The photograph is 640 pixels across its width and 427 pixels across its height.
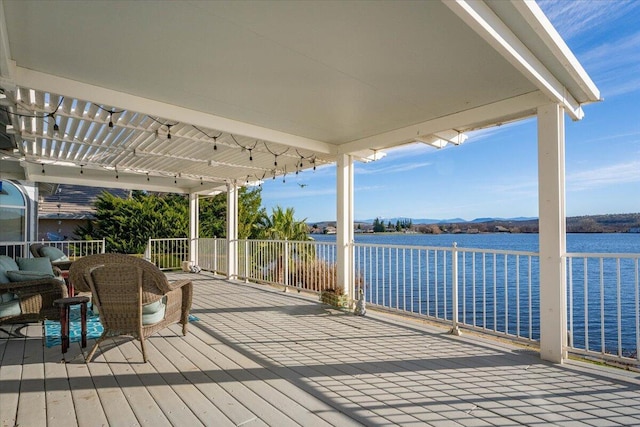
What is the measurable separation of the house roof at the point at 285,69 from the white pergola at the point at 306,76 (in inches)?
0.6

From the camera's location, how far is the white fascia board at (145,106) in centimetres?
341

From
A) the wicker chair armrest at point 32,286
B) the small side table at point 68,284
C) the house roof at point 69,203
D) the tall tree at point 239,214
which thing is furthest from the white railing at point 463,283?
the house roof at point 69,203

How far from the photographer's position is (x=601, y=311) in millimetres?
3400

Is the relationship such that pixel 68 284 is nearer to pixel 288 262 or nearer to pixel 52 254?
pixel 52 254

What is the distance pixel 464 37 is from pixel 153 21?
2.20m

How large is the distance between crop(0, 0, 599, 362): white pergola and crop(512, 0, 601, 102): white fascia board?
0.01 meters

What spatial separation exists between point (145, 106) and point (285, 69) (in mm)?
1814

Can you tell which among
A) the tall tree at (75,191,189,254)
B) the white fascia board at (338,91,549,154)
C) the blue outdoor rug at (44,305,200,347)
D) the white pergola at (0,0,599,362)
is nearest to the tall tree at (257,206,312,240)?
the tall tree at (75,191,189,254)

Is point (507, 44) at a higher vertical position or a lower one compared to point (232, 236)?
higher

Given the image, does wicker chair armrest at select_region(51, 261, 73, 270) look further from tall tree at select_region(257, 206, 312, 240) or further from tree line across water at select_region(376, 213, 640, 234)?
tall tree at select_region(257, 206, 312, 240)

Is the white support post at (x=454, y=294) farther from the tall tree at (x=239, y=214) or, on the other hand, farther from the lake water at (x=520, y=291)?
the tall tree at (x=239, y=214)

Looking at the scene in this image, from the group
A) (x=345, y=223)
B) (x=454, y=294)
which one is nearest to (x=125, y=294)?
(x=345, y=223)

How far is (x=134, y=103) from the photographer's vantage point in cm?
401

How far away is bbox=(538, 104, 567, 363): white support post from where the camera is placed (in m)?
3.56
